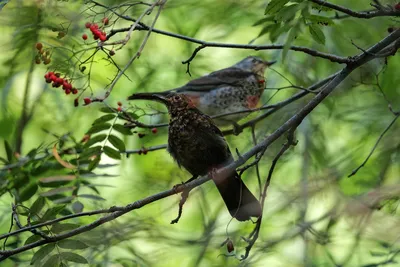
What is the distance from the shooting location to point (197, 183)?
4035 mm

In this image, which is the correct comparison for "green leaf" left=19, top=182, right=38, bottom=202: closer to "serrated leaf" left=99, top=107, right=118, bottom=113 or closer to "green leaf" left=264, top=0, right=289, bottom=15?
"serrated leaf" left=99, top=107, right=118, bottom=113

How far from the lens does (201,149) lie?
4.89 metres

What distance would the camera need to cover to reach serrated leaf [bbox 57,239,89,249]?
3.74 metres

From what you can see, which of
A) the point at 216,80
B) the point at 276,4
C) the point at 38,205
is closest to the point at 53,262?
the point at 38,205

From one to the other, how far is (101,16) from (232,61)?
3.95 meters

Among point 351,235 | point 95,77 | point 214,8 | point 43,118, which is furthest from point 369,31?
point 43,118

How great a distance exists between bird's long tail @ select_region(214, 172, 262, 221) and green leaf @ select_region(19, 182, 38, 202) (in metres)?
1.27

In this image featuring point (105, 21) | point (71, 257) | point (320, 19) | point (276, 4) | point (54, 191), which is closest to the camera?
point (276, 4)

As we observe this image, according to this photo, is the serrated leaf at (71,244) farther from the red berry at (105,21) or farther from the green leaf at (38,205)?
the red berry at (105,21)

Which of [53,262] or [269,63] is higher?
[269,63]

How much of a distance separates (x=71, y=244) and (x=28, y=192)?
1470 mm

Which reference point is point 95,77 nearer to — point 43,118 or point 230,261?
point 43,118

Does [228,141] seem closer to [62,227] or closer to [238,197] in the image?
[238,197]

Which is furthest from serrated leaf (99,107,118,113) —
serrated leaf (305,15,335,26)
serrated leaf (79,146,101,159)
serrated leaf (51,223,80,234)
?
serrated leaf (305,15,335,26)
